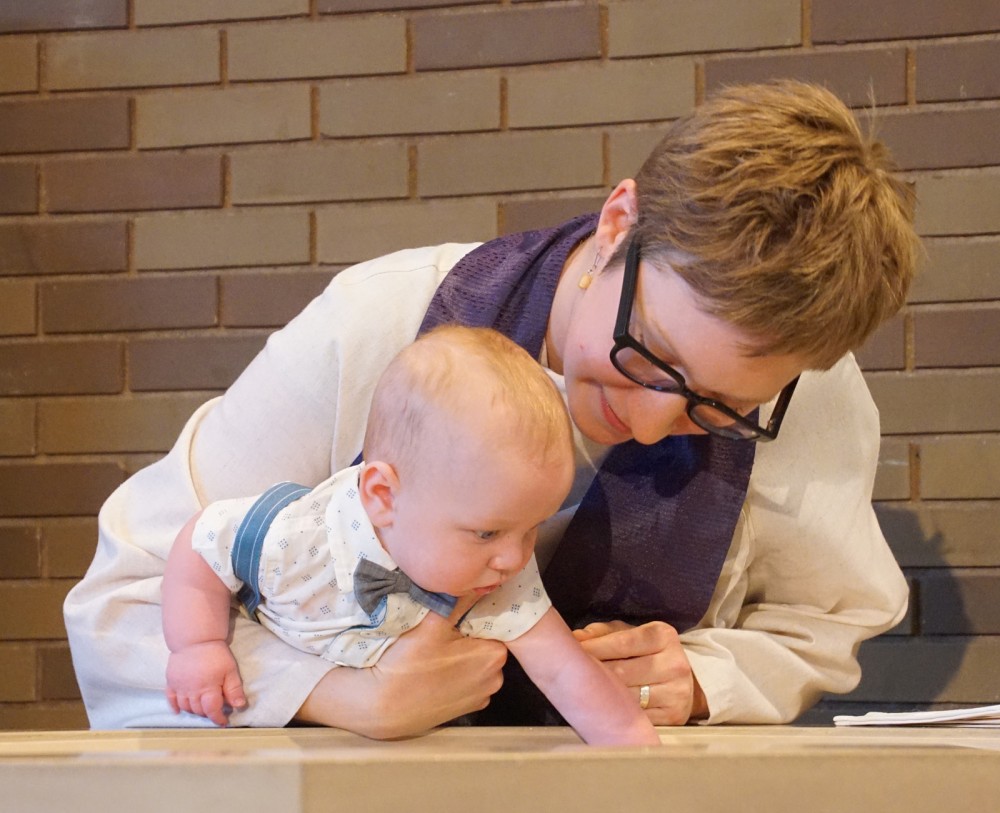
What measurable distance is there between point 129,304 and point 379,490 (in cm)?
126

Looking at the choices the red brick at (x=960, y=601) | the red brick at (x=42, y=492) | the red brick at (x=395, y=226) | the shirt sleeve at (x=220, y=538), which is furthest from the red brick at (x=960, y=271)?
the red brick at (x=42, y=492)

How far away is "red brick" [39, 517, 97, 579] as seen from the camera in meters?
2.24

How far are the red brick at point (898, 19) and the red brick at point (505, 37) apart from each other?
1.34ft

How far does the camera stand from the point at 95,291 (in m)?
2.23

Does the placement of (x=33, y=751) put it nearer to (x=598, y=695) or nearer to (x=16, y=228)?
(x=598, y=695)

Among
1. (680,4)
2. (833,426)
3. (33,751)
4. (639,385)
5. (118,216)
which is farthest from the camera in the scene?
(118,216)

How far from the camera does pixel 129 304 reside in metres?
2.22

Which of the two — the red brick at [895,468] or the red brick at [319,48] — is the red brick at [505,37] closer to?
the red brick at [319,48]

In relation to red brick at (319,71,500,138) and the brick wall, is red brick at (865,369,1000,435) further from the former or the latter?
red brick at (319,71,500,138)

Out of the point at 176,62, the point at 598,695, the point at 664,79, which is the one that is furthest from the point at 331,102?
the point at 598,695

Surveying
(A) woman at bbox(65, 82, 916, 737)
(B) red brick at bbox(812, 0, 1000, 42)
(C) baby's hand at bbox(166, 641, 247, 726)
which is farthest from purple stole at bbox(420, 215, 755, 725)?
(B) red brick at bbox(812, 0, 1000, 42)

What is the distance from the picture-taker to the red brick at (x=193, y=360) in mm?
2197

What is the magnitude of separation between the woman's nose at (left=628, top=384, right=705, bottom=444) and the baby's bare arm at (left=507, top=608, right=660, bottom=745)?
22 centimetres

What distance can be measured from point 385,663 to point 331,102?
1.27 metres
